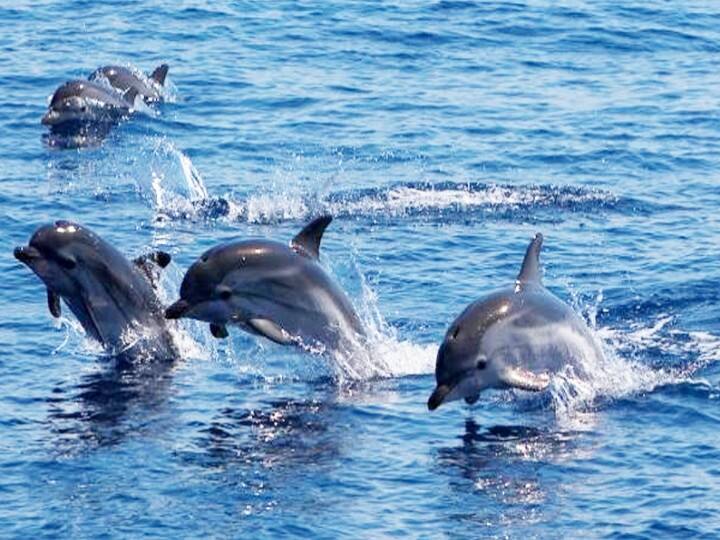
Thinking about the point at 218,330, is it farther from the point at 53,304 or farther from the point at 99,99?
the point at 99,99

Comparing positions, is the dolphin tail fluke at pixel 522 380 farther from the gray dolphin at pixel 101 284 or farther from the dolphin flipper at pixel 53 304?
the dolphin flipper at pixel 53 304

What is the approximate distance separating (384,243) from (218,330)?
6.00m

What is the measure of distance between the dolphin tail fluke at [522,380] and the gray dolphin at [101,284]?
4.49 meters

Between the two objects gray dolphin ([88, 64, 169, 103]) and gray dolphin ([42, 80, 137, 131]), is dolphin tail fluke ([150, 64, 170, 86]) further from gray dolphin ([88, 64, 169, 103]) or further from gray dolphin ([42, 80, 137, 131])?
gray dolphin ([42, 80, 137, 131])

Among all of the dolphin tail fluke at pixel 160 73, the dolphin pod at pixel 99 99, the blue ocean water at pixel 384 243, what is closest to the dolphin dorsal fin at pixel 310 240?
the blue ocean water at pixel 384 243

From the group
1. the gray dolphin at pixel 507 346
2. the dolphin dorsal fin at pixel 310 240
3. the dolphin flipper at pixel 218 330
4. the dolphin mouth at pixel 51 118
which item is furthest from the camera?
the dolphin mouth at pixel 51 118

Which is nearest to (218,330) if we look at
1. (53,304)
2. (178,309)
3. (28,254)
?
(178,309)

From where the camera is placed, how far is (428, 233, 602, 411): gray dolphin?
72.5ft

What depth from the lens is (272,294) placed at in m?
23.8

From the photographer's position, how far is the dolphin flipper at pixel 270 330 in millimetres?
23750

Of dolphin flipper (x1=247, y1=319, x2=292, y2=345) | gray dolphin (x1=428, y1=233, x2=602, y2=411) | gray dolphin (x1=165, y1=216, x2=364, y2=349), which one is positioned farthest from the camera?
dolphin flipper (x1=247, y1=319, x2=292, y2=345)

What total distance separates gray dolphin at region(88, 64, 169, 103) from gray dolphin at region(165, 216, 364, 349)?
15467mm

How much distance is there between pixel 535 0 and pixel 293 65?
8374 millimetres

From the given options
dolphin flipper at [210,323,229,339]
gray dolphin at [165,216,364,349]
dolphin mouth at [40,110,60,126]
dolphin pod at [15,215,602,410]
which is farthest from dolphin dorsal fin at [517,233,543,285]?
dolphin mouth at [40,110,60,126]
